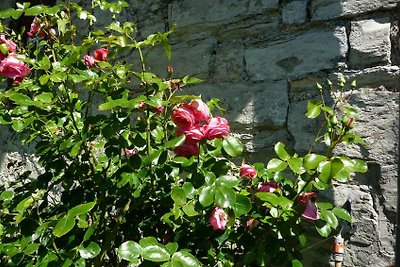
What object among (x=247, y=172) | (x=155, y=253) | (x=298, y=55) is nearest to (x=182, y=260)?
(x=155, y=253)

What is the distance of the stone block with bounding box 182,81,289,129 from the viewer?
6.75 ft

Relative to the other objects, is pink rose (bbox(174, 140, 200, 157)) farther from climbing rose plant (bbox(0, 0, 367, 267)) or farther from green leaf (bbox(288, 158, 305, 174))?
green leaf (bbox(288, 158, 305, 174))

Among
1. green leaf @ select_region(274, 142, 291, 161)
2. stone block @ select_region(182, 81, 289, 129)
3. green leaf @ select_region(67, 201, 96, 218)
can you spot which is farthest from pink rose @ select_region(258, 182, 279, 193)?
stone block @ select_region(182, 81, 289, 129)

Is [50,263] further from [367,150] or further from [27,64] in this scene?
[367,150]

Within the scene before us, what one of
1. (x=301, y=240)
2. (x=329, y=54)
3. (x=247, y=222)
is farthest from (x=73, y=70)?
(x=329, y=54)

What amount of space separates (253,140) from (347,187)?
42cm

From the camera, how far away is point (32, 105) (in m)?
1.54

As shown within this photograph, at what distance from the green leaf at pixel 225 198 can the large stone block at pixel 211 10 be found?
3.49 feet

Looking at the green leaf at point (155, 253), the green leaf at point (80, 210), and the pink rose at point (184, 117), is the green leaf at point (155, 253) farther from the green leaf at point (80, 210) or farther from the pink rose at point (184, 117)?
the pink rose at point (184, 117)

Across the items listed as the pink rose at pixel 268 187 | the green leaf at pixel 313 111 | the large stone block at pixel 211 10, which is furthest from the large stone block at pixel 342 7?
the pink rose at pixel 268 187

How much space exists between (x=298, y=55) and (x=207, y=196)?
95 cm

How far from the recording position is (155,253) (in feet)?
4.01

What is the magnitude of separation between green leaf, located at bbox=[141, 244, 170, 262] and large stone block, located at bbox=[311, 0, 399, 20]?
1155 millimetres

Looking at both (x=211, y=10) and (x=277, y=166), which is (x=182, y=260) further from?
(x=211, y=10)
